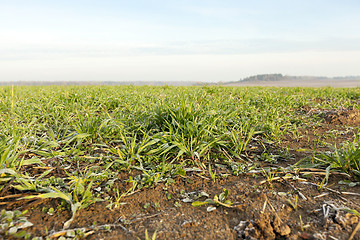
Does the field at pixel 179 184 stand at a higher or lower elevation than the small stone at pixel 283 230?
higher

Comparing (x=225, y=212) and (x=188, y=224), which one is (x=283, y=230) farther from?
(x=188, y=224)

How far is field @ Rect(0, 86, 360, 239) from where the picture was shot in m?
1.71

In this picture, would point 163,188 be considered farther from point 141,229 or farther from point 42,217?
point 42,217

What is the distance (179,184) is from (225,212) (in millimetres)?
549

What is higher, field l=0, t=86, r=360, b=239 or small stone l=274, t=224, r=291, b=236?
field l=0, t=86, r=360, b=239

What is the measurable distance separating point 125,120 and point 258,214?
87.6 inches

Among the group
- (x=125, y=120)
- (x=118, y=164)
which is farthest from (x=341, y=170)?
(x=125, y=120)

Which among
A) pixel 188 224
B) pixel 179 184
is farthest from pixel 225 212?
pixel 179 184

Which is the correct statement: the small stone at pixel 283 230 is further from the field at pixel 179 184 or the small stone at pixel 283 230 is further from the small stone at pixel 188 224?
the small stone at pixel 188 224

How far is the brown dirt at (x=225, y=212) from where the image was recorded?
1.66 m

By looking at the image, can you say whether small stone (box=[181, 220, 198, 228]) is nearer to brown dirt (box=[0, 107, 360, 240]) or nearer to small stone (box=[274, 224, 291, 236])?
brown dirt (box=[0, 107, 360, 240])

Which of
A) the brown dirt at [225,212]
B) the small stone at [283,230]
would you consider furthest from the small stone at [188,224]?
the small stone at [283,230]

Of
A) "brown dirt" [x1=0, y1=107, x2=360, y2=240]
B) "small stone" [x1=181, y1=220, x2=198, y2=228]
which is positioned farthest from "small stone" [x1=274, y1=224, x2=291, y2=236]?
"small stone" [x1=181, y1=220, x2=198, y2=228]

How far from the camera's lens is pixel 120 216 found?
1.83m
